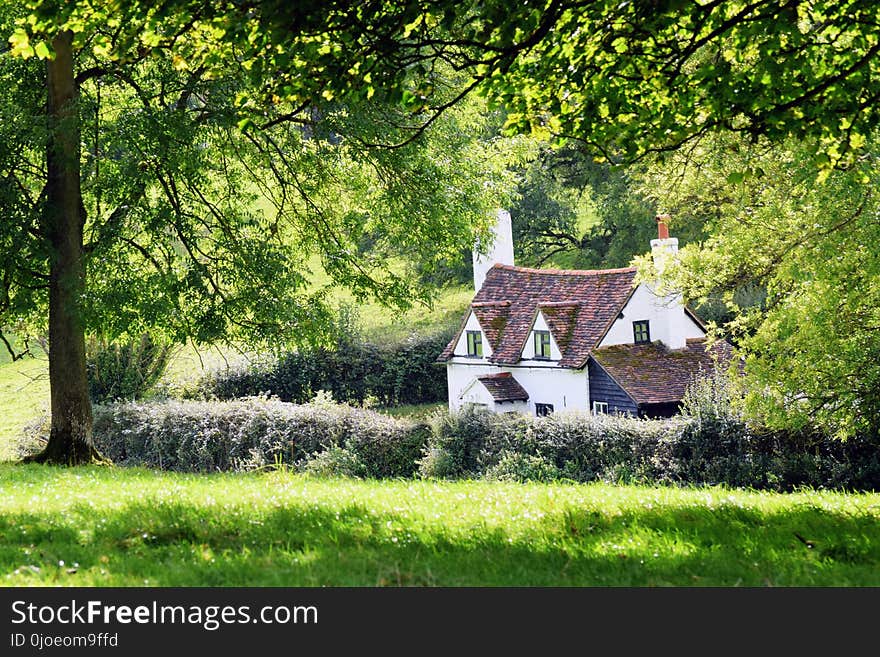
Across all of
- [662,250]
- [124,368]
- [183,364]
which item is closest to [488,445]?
[662,250]

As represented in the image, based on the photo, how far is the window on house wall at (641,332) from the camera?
122 feet

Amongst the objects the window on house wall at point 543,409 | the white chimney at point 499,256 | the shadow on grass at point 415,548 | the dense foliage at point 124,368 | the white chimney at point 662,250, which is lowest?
the window on house wall at point 543,409

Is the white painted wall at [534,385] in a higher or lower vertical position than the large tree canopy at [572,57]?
lower

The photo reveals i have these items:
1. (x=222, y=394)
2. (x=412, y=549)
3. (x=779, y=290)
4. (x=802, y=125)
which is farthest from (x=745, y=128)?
(x=222, y=394)

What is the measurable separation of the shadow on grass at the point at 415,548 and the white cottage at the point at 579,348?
25444mm

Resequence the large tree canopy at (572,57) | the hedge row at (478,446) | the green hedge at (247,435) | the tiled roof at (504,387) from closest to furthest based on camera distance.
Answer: the large tree canopy at (572,57), the hedge row at (478,446), the green hedge at (247,435), the tiled roof at (504,387)

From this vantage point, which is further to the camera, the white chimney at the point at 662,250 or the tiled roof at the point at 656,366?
the tiled roof at the point at 656,366

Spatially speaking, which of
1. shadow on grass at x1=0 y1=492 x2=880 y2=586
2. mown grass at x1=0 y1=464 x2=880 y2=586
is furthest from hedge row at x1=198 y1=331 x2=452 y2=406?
shadow on grass at x1=0 y1=492 x2=880 y2=586

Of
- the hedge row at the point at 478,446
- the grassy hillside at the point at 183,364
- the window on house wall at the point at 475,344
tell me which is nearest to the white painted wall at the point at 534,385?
the window on house wall at the point at 475,344

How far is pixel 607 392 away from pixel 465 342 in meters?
7.79

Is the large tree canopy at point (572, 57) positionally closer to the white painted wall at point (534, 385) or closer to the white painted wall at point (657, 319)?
the white painted wall at point (534, 385)

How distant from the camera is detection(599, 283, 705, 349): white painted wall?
37.0 m

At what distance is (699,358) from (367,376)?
1478 centimetres

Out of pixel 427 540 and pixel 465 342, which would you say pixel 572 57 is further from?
pixel 465 342
